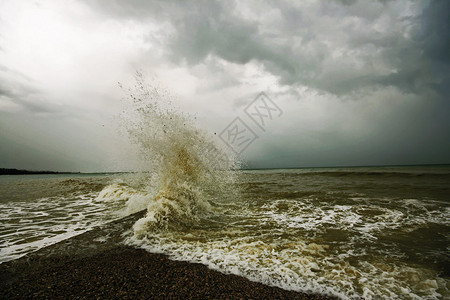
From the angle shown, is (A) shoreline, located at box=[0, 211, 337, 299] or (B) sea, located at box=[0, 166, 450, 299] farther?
(B) sea, located at box=[0, 166, 450, 299]

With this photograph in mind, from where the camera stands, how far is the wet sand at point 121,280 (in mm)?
3322

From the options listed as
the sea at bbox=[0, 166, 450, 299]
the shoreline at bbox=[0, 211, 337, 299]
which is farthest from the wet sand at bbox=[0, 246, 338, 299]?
the sea at bbox=[0, 166, 450, 299]

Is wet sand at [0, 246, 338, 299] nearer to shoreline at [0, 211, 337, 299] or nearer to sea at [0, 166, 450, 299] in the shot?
shoreline at [0, 211, 337, 299]

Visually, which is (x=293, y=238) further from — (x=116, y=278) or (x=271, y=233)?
(x=116, y=278)

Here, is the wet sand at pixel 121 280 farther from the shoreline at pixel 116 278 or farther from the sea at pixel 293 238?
the sea at pixel 293 238

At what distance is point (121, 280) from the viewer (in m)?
3.67

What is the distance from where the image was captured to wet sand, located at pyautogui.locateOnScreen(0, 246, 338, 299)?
10.9 feet

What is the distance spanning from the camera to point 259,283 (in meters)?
3.71

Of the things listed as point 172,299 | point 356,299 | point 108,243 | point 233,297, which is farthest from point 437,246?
point 108,243

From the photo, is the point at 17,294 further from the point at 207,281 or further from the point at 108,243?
the point at 207,281

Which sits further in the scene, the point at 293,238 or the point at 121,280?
the point at 293,238

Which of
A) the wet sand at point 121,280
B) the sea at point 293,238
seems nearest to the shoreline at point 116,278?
the wet sand at point 121,280

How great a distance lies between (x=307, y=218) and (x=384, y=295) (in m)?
4.69

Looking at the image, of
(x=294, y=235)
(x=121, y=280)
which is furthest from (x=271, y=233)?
(x=121, y=280)
